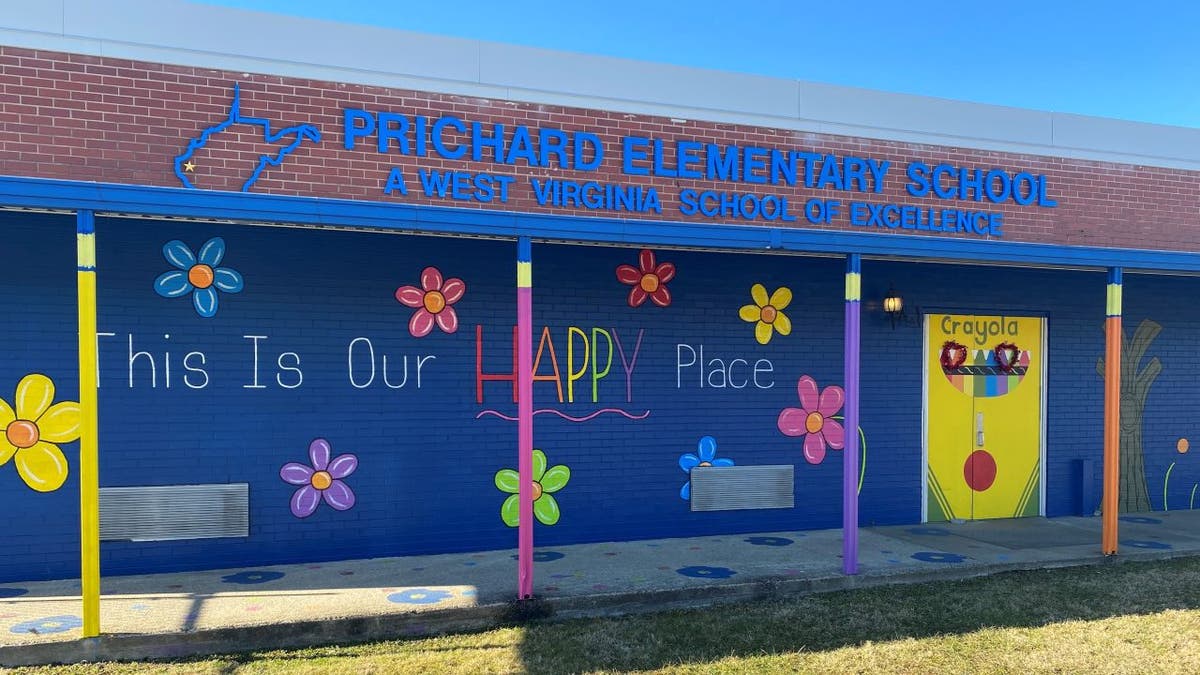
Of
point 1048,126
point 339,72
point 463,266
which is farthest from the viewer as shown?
point 1048,126

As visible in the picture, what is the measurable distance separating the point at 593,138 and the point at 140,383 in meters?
4.33

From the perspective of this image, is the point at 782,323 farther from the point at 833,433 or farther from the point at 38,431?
the point at 38,431

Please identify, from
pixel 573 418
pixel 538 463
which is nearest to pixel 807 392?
pixel 573 418

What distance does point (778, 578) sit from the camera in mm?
7016

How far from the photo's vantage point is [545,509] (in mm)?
8375

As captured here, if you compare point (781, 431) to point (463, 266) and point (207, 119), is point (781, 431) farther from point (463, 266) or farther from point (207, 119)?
point (207, 119)

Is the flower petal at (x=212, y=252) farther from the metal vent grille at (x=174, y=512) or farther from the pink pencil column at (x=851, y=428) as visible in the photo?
the pink pencil column at (x=851, y=428)

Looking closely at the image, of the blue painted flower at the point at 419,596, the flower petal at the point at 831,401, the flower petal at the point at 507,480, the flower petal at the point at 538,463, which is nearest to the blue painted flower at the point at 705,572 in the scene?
the flower petal at the point at 538,463

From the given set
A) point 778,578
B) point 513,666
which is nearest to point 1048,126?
point 778,578

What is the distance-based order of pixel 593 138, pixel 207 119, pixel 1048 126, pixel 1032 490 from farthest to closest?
pixel 1032 490 < pixel 1048 126 < pixel 593 138 < pixel 207 119

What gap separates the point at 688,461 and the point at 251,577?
4.19m

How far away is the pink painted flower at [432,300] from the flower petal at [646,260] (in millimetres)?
1760

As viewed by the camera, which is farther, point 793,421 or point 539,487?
point 793,421

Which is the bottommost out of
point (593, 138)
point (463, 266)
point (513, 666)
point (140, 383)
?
point (513, 666)
